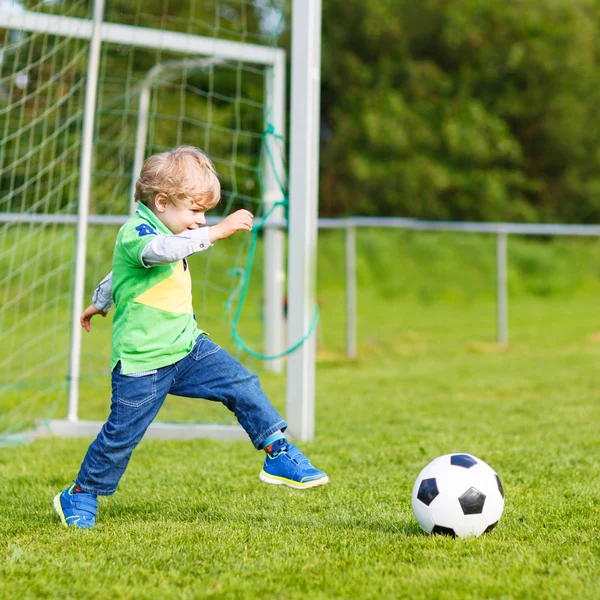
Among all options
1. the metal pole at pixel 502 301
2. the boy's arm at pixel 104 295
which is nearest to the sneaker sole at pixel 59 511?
the boy's arm at pixel 104 295

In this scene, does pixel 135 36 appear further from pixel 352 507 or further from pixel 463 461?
pixel 463 461

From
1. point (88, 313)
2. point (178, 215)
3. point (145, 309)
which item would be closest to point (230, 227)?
point (178, 215)

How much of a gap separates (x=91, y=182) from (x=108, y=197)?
278 mm

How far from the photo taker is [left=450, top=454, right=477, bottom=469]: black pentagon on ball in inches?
120

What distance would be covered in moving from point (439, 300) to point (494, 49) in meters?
12.6

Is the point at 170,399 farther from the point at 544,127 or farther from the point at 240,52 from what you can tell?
the point at 544,127

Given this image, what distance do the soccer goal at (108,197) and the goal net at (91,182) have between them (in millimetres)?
21

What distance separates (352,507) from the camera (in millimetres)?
3432

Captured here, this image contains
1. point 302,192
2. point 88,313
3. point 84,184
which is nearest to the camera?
point 88,313

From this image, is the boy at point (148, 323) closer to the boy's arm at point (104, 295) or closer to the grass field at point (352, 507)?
the boy's arm at point (104, 295)

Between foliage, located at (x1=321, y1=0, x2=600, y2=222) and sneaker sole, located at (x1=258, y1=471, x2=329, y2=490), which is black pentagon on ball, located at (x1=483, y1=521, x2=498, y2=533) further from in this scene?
foliage, located at (x1=321, y1=0, x2=600, y2=222)

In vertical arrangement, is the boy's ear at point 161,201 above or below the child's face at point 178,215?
above

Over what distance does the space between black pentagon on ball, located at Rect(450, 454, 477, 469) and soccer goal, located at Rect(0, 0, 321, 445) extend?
1.71m

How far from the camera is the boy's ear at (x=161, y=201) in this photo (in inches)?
125
